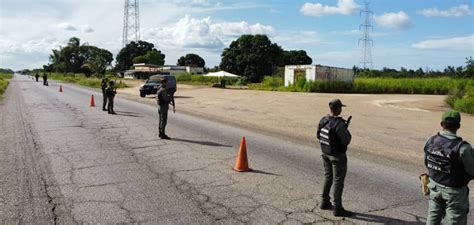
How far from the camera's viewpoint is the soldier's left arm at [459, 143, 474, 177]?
4.02 m

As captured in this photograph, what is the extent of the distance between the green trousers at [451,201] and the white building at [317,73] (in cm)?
3884

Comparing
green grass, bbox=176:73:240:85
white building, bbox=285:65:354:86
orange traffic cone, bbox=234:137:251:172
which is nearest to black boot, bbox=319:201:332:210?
orange traffic cone, bbox=234:137:251:172

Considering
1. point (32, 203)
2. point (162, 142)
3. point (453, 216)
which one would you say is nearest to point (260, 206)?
point (453, 216)

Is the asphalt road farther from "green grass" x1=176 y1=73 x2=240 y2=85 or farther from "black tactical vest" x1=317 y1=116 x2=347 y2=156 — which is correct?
"green grass" x1=176 y1=73 x2=240 y2=85

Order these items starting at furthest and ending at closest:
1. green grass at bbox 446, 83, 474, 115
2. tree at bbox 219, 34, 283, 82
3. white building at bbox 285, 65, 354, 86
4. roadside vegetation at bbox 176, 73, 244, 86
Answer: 1. tree at bbox 219, 34, 283, 82
2. roadside vegetation at bbox 176, 73, 244, 86
3. white building at bbox 285, 65, 354, 86
4. green grass at bbox 446, 83, 474, 115

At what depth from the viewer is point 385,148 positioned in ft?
38.6

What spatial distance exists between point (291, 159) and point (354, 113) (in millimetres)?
13320

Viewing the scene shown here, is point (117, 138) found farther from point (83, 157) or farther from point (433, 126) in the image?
point (433, 126)

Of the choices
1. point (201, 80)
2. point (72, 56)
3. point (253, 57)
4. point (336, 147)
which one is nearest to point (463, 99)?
point (336, 147)

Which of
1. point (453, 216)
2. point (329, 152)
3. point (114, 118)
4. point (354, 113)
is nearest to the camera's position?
point (453, 216)

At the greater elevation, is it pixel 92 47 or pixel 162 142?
pixel 92 47

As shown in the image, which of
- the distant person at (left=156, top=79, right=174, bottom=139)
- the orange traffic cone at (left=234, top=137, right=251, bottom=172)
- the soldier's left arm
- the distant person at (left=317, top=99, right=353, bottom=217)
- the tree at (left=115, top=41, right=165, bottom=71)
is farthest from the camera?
the tree at (left=115, top=41, right=165, bottom=71)

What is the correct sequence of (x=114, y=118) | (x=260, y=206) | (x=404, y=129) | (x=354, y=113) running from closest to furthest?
(x=260, y=206) < (x=404, y=129) < (x=114, y=118) < (x=354, y=113)

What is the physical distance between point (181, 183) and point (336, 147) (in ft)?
9.35
